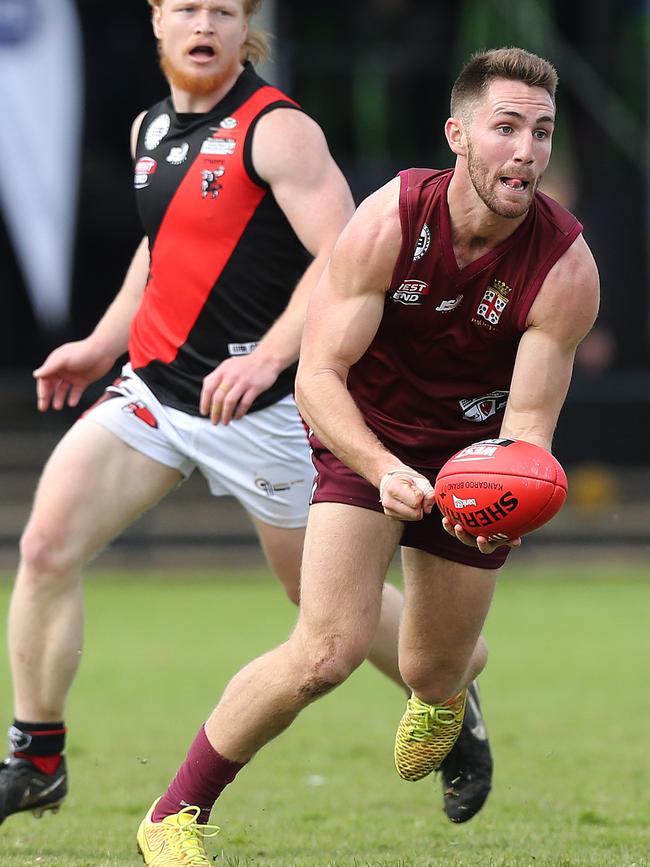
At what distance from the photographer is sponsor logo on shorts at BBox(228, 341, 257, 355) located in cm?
579

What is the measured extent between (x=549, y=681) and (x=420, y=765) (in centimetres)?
471

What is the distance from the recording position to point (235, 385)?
18.1 ft

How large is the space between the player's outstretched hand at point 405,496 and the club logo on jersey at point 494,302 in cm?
57

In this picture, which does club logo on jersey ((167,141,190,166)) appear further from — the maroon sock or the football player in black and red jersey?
the maroon sock

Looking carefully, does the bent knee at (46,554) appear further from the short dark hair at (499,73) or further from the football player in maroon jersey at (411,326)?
the short dark hair at (499,73)

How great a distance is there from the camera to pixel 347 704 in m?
9.36

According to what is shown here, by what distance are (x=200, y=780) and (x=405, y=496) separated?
1078 millimetres

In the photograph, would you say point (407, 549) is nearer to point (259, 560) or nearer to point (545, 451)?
point (545, 451)

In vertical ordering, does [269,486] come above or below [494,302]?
below

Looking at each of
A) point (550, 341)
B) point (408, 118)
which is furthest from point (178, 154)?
point (408, 118)

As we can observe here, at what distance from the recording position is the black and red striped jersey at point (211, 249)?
5711 millimetres

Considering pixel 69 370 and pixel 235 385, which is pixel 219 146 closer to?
pixel 235 385

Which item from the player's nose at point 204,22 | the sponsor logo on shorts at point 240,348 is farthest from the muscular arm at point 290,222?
the player's nose at point 204,22

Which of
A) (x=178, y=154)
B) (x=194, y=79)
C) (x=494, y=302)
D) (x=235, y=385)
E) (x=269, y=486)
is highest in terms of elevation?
(x=194, y=79)
